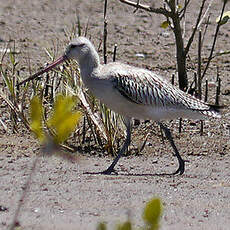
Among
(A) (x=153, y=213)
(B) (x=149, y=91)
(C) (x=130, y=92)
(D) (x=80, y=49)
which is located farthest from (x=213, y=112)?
(A) (x=153, y=213)

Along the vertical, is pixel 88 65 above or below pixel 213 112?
above

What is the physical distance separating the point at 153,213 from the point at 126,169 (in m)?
5.73

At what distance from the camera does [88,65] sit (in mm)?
7359

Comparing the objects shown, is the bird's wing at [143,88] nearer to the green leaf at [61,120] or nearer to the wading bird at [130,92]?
the wading bird at [130,92]

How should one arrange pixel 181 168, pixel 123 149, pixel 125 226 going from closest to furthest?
1. pixel 125 226
2. pixel 181 168
3. pixel 123 149

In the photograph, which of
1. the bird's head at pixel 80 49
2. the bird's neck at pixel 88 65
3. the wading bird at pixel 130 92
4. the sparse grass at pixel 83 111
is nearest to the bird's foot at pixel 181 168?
the wading bird at pixel 130 92

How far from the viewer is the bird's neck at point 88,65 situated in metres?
7.32

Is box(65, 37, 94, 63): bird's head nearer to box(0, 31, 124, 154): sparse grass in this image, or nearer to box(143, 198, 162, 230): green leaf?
box(0, 31, 124, 154): sparse grass

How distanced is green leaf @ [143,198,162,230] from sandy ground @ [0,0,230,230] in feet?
2.38

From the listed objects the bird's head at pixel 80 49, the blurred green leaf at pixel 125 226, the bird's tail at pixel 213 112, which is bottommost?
the bird's tail at pixel 213 112

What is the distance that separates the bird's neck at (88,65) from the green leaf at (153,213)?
18.7 feet

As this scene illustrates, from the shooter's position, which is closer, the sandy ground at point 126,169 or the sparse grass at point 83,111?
the sandy ground at point 126,169

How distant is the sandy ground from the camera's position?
521cm

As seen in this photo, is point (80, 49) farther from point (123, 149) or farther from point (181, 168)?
point (181, 168)
